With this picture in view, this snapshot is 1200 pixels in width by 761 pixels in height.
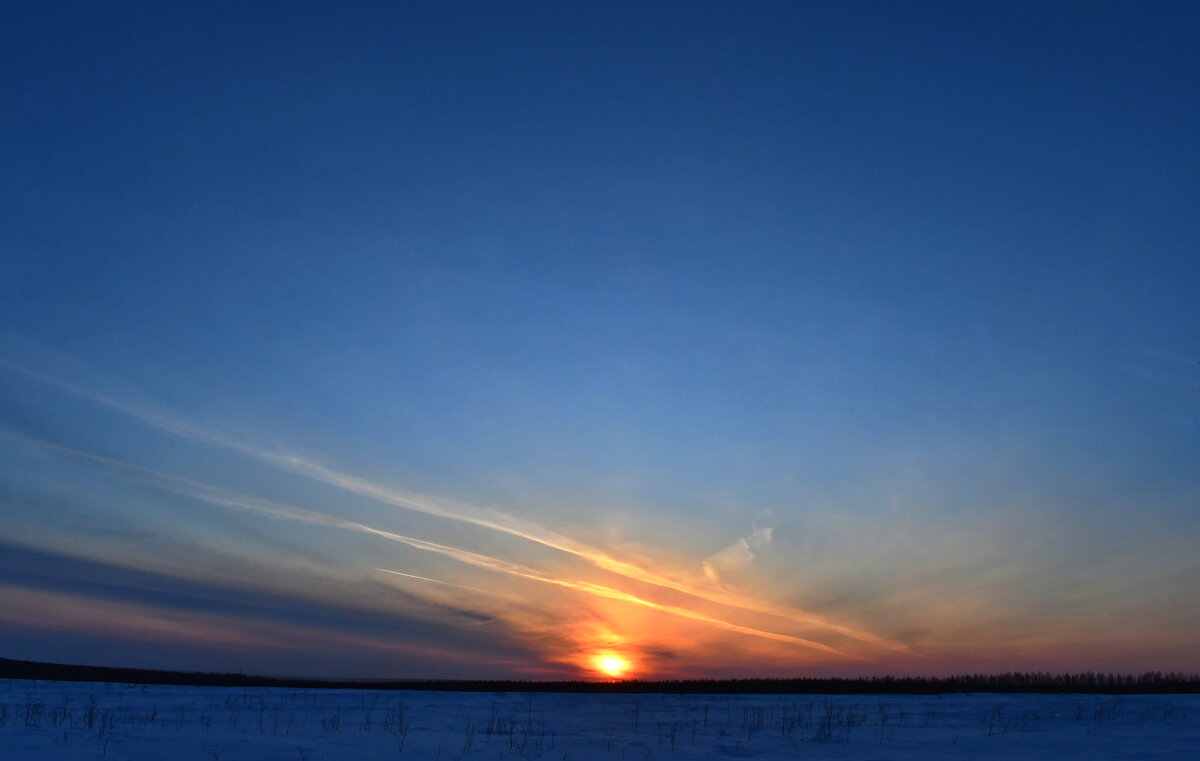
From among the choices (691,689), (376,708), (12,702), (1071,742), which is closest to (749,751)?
(1071,742)

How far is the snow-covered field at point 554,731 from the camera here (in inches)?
657

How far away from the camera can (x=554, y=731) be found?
2348cm

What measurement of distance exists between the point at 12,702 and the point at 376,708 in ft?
41.9

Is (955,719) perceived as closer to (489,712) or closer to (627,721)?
(627,721)

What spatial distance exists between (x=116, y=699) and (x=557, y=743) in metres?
22.6

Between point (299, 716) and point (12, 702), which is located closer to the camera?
point (299, 716)

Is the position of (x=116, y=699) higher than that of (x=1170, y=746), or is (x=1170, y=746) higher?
(x=1170, y=746)

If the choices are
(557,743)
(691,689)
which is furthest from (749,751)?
(691,689)

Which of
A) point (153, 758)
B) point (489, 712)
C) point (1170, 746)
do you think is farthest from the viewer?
point (489, 712)

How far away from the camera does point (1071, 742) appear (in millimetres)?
19172

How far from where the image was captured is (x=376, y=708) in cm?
3078

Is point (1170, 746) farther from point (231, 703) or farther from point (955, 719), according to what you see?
point (231, 703)

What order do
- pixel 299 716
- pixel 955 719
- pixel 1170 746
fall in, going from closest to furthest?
pixel 1170 746, pixel 299 716, pixel 955 719

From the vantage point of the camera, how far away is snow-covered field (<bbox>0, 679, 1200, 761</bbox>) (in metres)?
16.7
